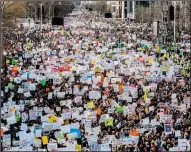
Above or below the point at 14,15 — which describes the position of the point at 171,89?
below

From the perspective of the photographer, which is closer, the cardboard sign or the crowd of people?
the crowd of people

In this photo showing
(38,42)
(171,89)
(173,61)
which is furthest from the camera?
(38,42)

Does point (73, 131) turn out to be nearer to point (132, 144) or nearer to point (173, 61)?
point (132, 144)

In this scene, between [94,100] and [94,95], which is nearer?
[94,100]

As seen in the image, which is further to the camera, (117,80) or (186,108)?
(117,80)

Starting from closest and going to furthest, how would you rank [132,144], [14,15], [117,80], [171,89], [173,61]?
[132,144]
[171,89]
[117,80]
[173,61]
[14,15]

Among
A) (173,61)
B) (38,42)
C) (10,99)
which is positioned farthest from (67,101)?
(38,42)

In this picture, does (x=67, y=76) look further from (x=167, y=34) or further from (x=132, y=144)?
(x=167, y=34)

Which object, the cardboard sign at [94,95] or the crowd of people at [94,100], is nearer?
the crowd of people at [94,100]
